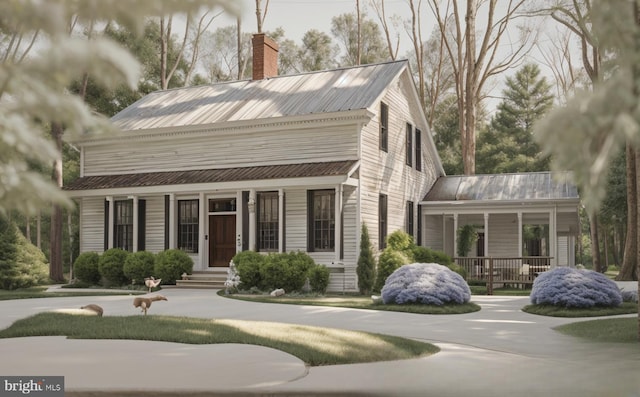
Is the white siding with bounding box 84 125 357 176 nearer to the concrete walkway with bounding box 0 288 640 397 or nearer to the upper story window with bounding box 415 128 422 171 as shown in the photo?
the upper story window with bounding box 415 128 422 171

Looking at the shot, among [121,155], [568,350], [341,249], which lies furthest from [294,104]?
[568,350]

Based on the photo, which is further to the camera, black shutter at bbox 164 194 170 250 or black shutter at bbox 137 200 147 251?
black shutter at bbox 137 200 147 251

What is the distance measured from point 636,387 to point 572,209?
18800mm

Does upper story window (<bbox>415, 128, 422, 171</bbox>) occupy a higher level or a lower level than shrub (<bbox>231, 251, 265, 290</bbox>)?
higher

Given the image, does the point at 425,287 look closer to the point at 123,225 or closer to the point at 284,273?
the point at 284,273

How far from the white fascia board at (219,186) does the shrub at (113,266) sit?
2.01m

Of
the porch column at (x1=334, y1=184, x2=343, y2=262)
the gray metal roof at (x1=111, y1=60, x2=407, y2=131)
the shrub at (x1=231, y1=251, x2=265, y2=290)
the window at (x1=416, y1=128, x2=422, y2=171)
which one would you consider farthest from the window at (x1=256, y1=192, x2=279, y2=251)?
the window at (x1=416, y1=128, x2=422, y2=171)

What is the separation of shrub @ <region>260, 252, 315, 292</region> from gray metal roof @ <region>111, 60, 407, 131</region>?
4.77 meters

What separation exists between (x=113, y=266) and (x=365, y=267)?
27.3ft

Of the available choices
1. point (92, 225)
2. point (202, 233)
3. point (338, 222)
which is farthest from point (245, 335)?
point (92, 225)

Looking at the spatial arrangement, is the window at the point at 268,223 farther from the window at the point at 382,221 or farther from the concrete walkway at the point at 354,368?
the concrete walkway at the point at 354,368

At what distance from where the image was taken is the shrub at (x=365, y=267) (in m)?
19.2

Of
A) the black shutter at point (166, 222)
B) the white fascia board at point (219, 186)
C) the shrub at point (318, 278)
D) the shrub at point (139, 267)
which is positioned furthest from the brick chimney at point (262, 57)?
the shrub at point (318, 278)

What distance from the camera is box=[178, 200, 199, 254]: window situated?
73.6 ft
